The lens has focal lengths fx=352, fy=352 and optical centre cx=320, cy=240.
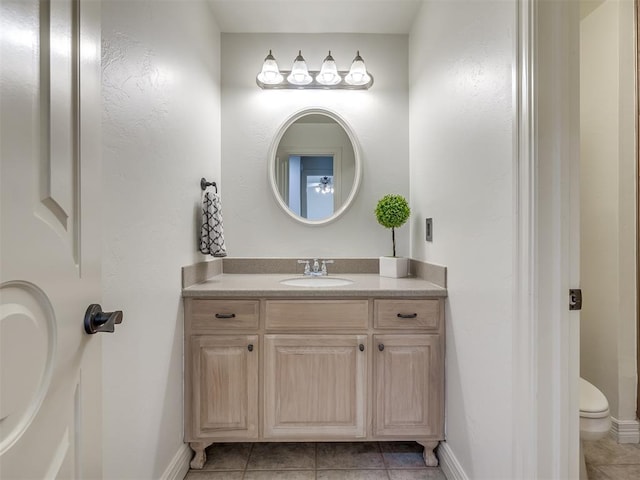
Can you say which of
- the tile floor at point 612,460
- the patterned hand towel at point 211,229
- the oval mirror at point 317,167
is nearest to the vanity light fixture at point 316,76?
the oval mirror at point 317,167

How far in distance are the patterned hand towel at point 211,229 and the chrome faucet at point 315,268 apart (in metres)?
0.55

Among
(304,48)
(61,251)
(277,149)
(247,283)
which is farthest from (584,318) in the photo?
(61,251)

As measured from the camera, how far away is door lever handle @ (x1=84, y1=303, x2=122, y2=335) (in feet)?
2.44

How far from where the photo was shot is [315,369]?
170cm

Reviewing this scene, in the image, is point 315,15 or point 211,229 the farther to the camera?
point 315,15

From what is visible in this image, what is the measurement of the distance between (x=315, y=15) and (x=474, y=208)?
5.19 ft

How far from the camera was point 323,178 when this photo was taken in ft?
7.66

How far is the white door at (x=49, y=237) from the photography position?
1.80ft

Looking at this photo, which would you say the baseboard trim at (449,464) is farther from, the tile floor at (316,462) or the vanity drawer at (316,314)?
the vanity drawer at (316,314)

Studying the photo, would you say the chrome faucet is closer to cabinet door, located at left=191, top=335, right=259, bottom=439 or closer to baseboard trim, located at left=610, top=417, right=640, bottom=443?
cabinet door, located at left=191, top=335, right=259, bottom=439

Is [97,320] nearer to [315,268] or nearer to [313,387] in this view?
[313,387]

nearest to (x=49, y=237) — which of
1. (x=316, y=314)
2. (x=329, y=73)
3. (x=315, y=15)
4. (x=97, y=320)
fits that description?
(x=97, y=320)

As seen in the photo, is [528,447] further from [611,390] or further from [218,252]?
[218,252]

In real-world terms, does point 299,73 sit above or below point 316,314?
above
